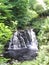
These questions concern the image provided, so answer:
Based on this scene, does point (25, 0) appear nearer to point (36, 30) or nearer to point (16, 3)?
point (16, 3)

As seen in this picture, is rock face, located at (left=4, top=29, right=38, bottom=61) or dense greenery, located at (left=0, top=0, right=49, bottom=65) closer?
dense greenery, located at (left=0, top=0, right=49, bottom=65)

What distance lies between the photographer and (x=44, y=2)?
3641cm

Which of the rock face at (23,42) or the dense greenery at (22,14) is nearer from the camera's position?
the dense greenery at (22,14)

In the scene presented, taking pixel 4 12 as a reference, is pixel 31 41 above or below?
below

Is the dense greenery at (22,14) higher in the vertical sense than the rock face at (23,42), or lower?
higher

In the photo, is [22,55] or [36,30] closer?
[22,55]

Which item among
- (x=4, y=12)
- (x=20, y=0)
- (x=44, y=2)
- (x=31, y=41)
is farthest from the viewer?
(x=44, y=2)

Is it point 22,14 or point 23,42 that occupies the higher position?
point 22,14

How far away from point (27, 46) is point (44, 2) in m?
11.7

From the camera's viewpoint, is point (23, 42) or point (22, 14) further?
point (22, 14)

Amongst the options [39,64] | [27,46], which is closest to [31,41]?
[27,46]

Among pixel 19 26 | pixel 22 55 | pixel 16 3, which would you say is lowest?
pixel 22 55

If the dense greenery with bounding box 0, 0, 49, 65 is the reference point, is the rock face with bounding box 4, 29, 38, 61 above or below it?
below

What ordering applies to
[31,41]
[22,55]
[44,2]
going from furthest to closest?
[44,2] → [31,41] → [22,55]
